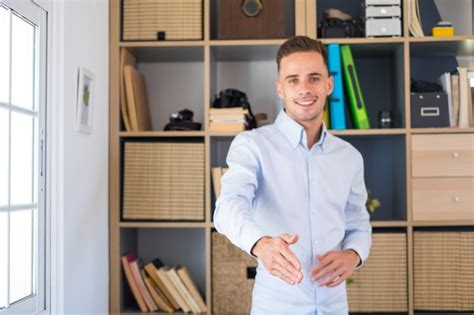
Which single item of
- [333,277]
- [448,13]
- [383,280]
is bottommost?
[383,280]

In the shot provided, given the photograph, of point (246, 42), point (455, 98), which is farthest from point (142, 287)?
point (455, 98)

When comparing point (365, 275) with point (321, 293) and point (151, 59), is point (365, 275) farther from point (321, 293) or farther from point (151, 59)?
point (151, 59)

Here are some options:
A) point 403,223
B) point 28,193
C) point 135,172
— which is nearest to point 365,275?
point 403,223

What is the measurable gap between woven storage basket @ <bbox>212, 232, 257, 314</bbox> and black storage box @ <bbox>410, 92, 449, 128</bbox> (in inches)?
42.0

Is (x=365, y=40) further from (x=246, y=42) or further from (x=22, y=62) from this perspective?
(x=22, y=62)

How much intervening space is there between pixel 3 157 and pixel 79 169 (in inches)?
24.6

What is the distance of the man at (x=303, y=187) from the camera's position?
187cm

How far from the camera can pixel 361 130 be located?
3066 millimetres

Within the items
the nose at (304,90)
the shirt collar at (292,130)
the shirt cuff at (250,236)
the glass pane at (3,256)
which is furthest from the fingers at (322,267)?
the glass pane at (3,256)

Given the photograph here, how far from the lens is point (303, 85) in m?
1.95

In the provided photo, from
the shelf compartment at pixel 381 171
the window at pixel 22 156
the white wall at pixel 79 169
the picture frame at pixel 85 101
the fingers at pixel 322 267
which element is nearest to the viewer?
the fingers at pixel 322 267

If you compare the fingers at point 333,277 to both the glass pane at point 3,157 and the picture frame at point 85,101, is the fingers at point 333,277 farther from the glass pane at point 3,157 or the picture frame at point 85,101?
the picture frame at point 85,101

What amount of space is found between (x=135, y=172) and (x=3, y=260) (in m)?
1.18

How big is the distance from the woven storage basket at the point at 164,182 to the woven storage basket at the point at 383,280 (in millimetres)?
852
